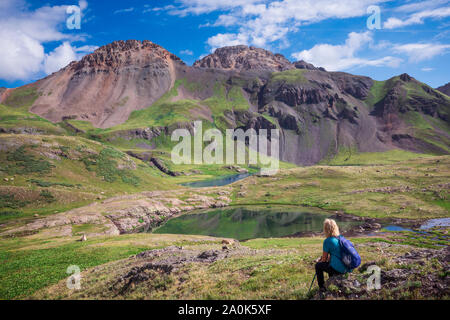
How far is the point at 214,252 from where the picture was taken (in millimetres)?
28219

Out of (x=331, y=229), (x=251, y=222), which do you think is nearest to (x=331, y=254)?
(x=331, y=229)

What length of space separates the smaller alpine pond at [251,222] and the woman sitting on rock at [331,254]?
5446 cm

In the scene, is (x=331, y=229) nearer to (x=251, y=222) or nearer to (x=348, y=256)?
(x=348, y=256)

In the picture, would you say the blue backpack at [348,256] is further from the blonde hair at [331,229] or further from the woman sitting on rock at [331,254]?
the blonde hair at [331,229]

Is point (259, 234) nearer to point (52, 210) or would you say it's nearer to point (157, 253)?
point (157, 253)

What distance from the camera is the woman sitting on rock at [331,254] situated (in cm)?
1197

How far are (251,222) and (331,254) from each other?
71.3m

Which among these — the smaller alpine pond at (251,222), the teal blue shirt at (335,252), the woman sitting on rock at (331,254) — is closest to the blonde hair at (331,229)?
the woman sitting on rock at (331,254)

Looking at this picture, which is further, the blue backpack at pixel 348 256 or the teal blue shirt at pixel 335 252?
the teal blue shirt at pixel 335 252

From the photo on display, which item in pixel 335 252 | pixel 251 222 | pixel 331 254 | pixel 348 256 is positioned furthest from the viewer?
pixel 251 222

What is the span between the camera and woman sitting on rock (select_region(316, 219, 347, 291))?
12.0 metres

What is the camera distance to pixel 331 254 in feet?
40.4

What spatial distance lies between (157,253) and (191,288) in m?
15.7
